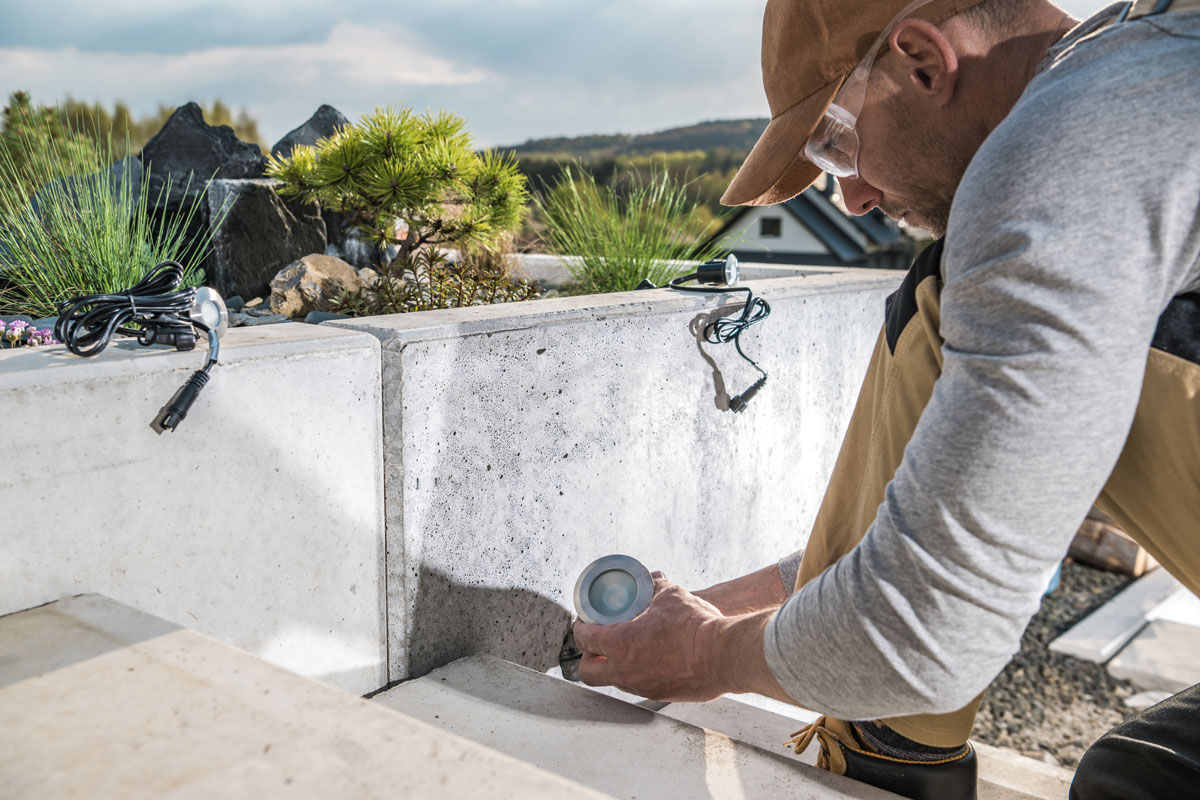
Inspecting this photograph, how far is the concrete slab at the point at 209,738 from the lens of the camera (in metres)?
0.80

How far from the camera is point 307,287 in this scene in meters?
2.79

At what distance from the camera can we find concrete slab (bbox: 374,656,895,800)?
1.38 m

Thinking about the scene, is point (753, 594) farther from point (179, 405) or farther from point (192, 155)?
Answer: point (192, 155)

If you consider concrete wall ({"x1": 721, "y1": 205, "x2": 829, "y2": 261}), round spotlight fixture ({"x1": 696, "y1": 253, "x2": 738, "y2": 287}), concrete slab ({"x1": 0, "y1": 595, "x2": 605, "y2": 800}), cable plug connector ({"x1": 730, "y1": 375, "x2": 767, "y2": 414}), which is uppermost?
concrete wall ({"x1": 721, "y1": 205, "x2": 829, "y2": 261})

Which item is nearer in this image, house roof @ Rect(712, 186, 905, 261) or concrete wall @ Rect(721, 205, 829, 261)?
house roof @ Rect(712, 186, 905, 261)

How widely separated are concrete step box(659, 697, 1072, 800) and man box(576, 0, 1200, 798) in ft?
1.47

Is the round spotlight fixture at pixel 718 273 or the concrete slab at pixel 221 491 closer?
the concrete slab at pixel 221 491

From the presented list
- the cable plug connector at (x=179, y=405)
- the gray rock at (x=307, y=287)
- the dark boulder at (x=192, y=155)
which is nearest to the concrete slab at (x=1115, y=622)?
the gray rock at (x=307, y=287)

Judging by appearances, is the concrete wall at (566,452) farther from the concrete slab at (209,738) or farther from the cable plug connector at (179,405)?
the concrete slab at (209,738)

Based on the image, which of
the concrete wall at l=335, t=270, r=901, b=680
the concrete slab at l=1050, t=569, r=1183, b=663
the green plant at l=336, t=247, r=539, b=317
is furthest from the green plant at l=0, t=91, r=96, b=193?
the concrete slab at l=1050, t=569, r=1183, b=663

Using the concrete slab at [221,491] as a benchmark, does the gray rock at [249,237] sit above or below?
above

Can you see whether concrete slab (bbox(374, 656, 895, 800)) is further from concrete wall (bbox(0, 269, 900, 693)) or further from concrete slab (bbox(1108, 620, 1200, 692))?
concrete slab (bbox(1108, 620, 1200, 692))

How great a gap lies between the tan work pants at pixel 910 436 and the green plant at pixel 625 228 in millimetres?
1710

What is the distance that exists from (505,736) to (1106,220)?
3.89 ft
